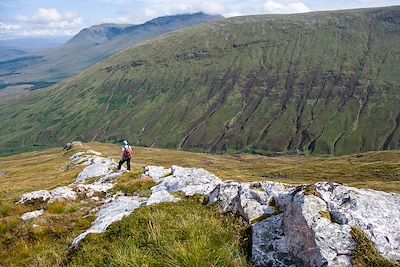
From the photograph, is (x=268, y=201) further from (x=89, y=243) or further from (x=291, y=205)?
(x=89, y=243)

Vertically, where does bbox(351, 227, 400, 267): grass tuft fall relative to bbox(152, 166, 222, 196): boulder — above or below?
above

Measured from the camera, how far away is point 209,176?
29.5 metres

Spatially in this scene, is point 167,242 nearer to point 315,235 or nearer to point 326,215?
point 315,235

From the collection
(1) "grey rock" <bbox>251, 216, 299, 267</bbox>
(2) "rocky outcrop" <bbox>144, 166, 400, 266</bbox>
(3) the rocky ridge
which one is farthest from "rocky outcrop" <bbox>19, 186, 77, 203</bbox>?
(1) "grey rock" <bbox>251, 216, 299, 267</bbox>

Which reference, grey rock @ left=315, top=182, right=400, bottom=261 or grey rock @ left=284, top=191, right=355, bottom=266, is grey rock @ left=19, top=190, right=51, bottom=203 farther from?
grey rock @ left=315, top=182, right=400, bottom=261

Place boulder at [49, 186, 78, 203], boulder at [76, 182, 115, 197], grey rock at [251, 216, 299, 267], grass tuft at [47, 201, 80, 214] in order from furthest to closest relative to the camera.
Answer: boulder at [76, 182, 115, 197] < boulder at [49, 186, 78, 203] < grass tuft at [47, 201, 80, 214] < grey rock at [251, 216, 299, 267]

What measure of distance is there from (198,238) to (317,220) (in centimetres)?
384

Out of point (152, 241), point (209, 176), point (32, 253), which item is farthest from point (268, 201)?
point (209, 176)

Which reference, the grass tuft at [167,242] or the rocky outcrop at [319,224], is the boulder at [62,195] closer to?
the grass tuft at [167,242]

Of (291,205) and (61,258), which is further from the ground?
(291,205)

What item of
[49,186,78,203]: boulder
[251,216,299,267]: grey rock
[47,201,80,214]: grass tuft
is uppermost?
[251,216,299,267]: grey rock

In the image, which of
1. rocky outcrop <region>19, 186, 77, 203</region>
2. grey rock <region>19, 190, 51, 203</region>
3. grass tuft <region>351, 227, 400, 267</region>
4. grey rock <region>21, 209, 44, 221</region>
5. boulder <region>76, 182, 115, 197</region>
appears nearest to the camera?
grass tuft <region>351, 227, 400, 267</region>

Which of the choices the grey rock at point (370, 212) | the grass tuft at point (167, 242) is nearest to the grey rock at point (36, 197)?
the grass tuft at point (167, 242)

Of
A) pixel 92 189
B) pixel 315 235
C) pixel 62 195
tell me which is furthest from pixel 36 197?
pixel 315 235
